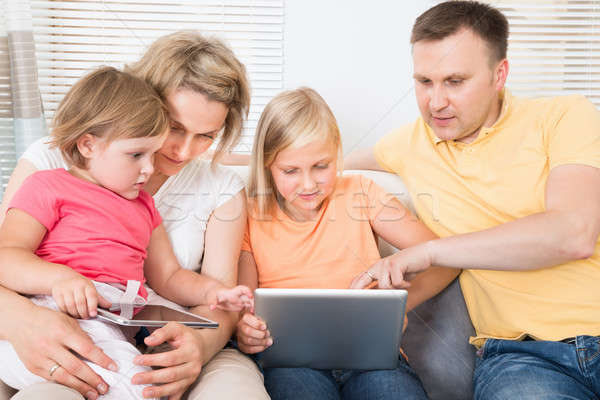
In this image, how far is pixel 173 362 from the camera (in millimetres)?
996

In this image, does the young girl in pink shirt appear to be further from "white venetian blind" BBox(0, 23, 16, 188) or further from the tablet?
"white venetian blind" BBox(0, 23, 16, 188)

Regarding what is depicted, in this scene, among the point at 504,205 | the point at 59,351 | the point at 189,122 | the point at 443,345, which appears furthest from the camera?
the point at 443,345

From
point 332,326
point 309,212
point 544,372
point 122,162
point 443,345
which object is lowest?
point 443,345

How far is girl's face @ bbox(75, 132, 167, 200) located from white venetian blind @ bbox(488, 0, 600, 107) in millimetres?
1849

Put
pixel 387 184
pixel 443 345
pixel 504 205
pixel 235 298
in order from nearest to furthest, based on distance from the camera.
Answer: pixel 235 298
pixel 504 205
pixel 443 345
pixel 387 184

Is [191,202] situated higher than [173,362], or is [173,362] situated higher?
[191,202]

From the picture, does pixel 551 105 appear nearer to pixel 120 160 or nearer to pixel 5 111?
pixel 120 160

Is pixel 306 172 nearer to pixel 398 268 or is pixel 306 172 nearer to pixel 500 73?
pixel 398 268

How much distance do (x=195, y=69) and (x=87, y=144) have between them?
0.96 feet

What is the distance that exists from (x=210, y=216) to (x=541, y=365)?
85 cm

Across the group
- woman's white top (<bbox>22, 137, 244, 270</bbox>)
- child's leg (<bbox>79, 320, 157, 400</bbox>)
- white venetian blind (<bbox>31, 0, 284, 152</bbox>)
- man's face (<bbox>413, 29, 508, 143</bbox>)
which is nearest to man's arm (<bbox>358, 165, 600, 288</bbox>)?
man's face (<bbox>413, 29, 508, 143</bbox>)

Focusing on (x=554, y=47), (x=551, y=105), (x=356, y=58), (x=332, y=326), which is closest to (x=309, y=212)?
(x=332, y=326)

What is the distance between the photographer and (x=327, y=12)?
80.4 inches

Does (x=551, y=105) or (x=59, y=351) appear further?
(x=551, y=105)
